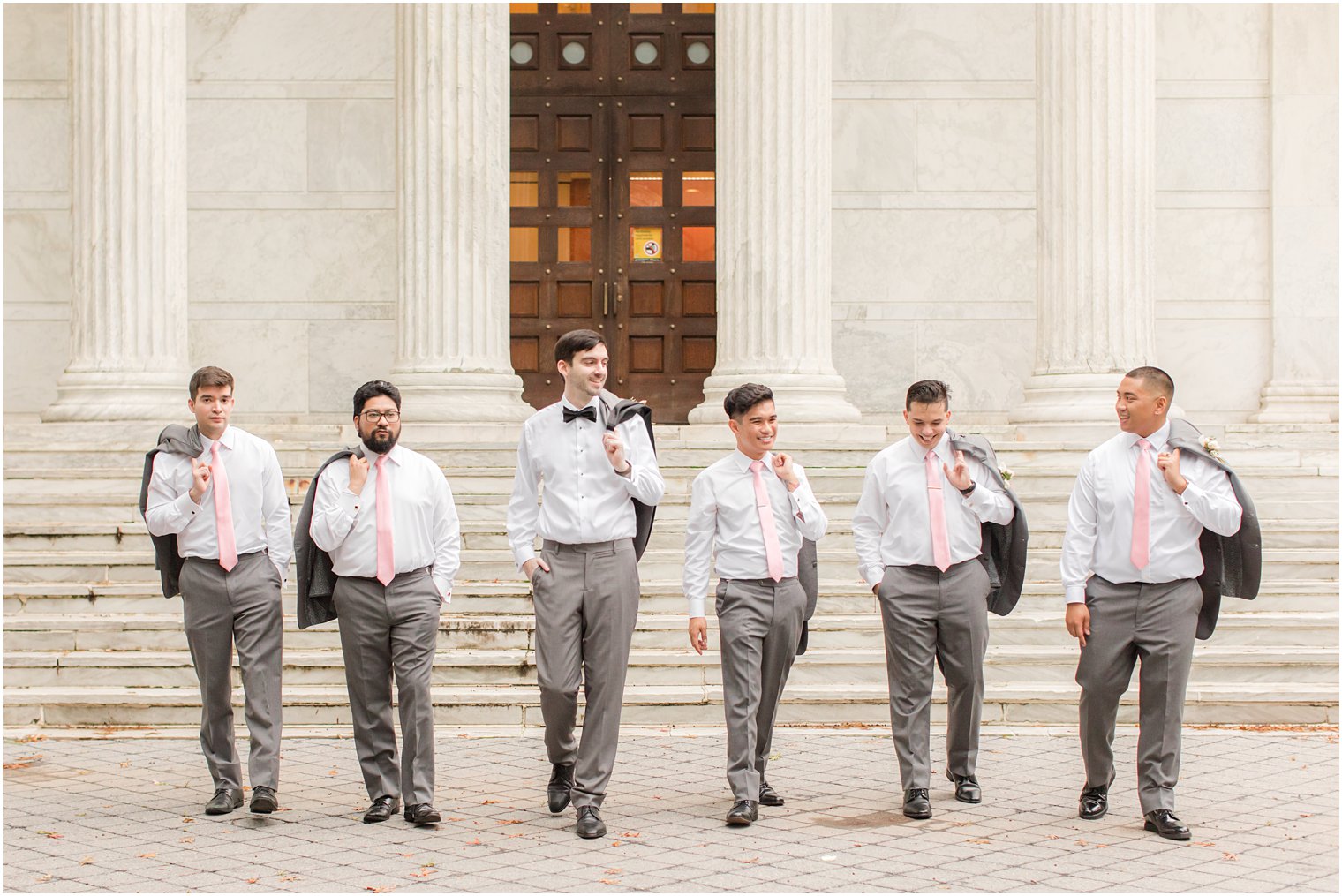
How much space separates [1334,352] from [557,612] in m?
11.5

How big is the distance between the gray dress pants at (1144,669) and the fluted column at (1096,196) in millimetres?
6412

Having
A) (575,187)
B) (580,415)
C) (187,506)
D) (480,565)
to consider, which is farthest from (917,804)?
(575,187)

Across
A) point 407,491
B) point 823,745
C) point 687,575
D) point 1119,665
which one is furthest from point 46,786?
point 1119,665

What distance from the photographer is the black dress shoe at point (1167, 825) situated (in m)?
6.68

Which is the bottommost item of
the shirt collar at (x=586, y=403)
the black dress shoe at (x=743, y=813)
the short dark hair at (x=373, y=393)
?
the black dress shoe at (x=743, y=813)

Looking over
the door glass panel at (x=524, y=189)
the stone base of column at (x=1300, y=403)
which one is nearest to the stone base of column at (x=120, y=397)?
the door glass panel at (x=524, y=189)

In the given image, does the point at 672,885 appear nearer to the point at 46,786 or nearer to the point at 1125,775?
the point at 1125,775

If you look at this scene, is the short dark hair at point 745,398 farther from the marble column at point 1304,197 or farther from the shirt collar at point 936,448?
the marble column at point 1304,197

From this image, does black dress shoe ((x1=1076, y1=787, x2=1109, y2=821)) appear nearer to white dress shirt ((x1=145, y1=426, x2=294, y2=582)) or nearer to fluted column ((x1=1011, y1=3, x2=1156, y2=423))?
white dress shirt ((x1=145, y1=426, x2=294, y2=582))

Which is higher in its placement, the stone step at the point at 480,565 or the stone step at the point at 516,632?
the stone step at the point at 480,565

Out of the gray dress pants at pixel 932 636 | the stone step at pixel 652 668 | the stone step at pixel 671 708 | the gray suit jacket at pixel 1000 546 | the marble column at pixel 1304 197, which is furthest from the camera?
the marble column at pixel 1304 197

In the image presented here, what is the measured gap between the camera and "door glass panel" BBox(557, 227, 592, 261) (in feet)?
54.8

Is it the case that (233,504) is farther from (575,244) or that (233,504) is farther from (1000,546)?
(575,244)

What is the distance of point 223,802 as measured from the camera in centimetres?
724
